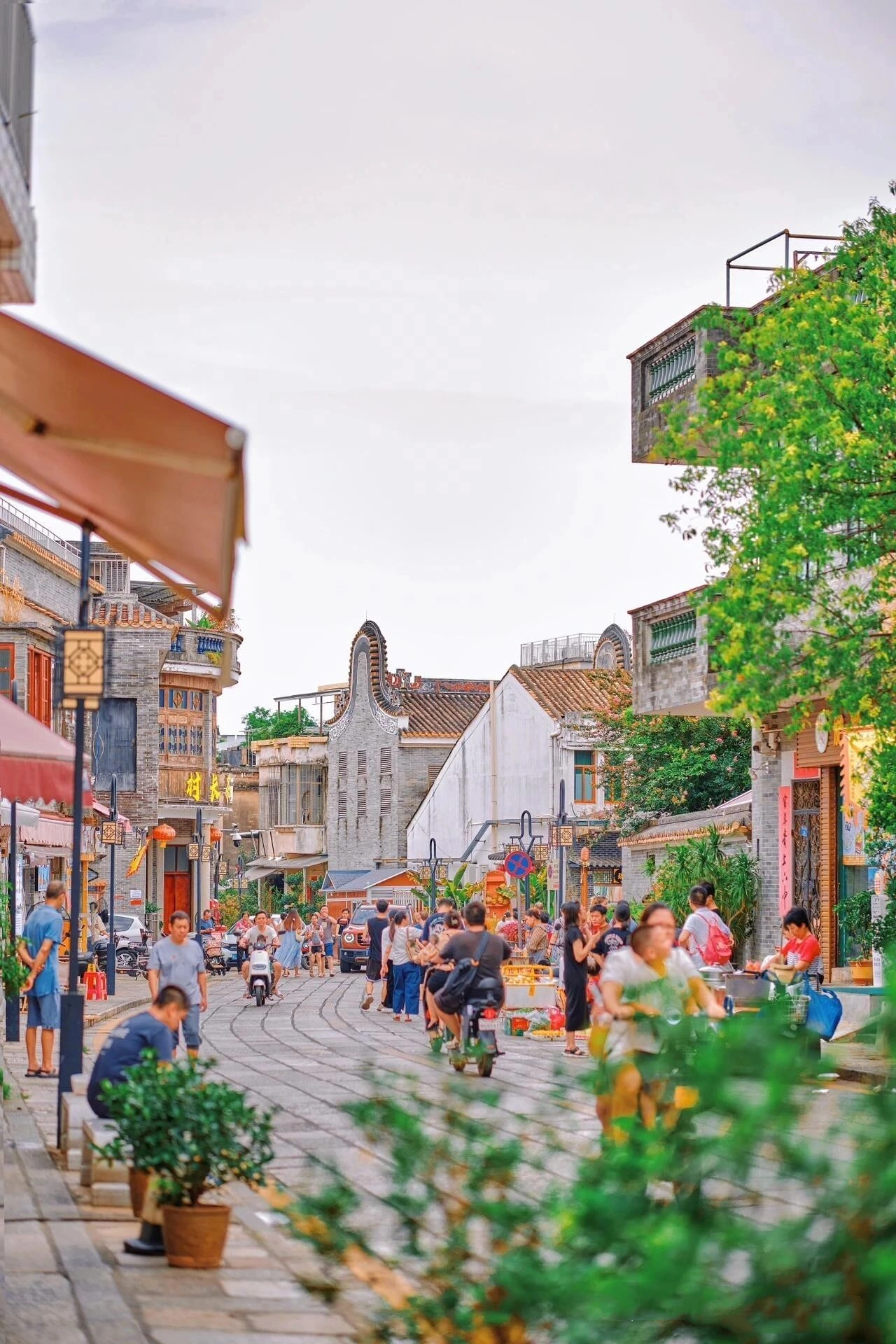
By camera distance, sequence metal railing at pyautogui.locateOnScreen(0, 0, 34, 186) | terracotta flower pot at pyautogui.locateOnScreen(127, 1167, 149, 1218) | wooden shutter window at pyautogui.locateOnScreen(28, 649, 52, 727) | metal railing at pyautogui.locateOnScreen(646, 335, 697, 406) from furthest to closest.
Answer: wooden shutter window at pyautogui.locateOnScreen(28, 649, 52, 727) → metal railing at pyautogui.locateOnScreen(646, 335, 697, 406) → metal railing at pyautogui.locateOnScreen(0, 0, 34, 186) → terracotta flower pot at pyautogui.locateOnScreen(127, 1167, 149, 1218)

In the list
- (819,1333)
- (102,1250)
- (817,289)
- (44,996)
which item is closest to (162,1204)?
(102,1250)

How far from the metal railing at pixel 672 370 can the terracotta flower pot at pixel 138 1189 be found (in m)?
23.7

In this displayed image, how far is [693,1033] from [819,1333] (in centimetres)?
88

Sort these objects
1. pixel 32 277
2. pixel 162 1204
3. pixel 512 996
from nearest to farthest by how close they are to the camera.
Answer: pixel 162 1204, pixel 32 277, pixel 512 996

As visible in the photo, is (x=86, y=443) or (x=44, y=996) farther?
(x=44, y=996)

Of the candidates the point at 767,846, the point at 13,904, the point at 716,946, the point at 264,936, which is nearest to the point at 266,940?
the point at 264,936

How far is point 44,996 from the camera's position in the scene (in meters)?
19.1

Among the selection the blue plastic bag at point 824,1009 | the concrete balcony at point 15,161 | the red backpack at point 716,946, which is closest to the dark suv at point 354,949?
the red backpack at point 716,946

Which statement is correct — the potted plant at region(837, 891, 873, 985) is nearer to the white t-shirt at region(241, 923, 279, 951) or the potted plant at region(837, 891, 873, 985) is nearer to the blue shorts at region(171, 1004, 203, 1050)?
the blue shorts at region(171, 1004, 203, 1050)

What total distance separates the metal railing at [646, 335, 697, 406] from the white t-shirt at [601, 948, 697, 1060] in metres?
21.7

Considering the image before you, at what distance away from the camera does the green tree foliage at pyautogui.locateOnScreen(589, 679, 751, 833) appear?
144 ft

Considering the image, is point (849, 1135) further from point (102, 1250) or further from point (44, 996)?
point (44, 996)

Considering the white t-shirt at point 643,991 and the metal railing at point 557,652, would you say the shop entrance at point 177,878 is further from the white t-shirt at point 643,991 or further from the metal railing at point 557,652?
the white t-shirt at point 643,991

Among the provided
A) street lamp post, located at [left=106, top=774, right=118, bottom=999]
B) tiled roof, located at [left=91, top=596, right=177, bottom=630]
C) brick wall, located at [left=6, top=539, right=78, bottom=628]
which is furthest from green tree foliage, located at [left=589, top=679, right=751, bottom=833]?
tiled roof, located at [left=91, top=596, right=177, bottom=630]
